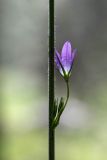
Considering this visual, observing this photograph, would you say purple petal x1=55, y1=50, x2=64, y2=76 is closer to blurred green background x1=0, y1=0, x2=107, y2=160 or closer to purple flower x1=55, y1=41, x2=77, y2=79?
purple flower x1=55, y1=41, x2=77, y2=79

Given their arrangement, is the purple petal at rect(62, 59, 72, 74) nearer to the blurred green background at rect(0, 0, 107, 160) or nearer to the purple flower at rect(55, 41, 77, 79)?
the purple flower at rect(55, 41, 77, 79)

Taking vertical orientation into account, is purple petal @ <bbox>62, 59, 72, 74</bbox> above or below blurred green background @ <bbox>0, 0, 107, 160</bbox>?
above

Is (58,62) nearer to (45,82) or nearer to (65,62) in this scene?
(65,62)

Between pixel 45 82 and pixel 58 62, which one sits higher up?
pixel 58 62

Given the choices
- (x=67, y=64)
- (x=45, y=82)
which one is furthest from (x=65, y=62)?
(x=45, y=82)

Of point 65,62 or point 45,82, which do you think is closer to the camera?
point 65,62

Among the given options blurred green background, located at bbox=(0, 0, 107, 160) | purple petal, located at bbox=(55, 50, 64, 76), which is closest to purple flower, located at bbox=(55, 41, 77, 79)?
purple petal, located at bbox=(55, 50, 64, 76)

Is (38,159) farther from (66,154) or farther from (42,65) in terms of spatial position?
(42,65)

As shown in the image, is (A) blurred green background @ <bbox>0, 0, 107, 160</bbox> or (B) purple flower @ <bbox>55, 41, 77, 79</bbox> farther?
(A) blurred green background @ <bbox>0, 0, 107, 160</bbox>

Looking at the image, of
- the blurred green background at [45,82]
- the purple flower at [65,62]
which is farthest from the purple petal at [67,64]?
the blurred green background at [45,82]
